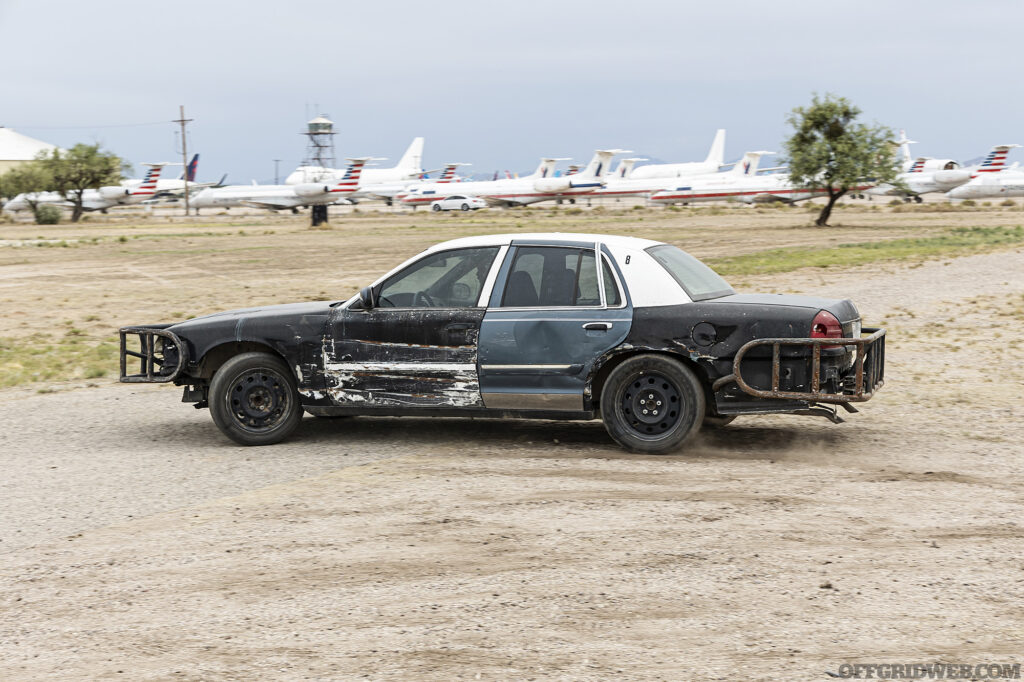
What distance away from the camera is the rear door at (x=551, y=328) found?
27.0 ft

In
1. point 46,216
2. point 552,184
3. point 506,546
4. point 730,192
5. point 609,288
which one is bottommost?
point 506,546

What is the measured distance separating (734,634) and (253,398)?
515cm

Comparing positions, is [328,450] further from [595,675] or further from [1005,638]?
[1005,638]

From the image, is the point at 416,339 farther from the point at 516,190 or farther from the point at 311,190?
the point at 516,190

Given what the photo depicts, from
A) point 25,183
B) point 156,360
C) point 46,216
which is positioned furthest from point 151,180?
point 156,360

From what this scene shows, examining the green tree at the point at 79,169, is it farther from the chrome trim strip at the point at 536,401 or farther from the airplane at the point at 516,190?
the chrome trim strip at the point at 536,401

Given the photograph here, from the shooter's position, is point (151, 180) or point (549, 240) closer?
point (549, 240)

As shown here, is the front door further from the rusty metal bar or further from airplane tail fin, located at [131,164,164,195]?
airplane tail fin, located at [131,164,164,195]

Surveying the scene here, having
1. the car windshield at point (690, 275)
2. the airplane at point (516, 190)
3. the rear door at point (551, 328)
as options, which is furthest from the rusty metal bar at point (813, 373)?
the airplane at point (516, 190)

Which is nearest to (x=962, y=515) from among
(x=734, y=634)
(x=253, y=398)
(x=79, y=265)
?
(x=734, y=634)

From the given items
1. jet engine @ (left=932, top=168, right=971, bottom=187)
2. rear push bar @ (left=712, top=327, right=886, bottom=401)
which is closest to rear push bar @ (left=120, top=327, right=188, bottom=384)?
rear push bar @ (left=712, top=327, right=886, bottom=401)

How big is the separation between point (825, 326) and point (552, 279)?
2.00 metres

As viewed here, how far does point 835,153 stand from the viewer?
171 ft

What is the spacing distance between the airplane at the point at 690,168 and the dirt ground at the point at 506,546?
110224mm
